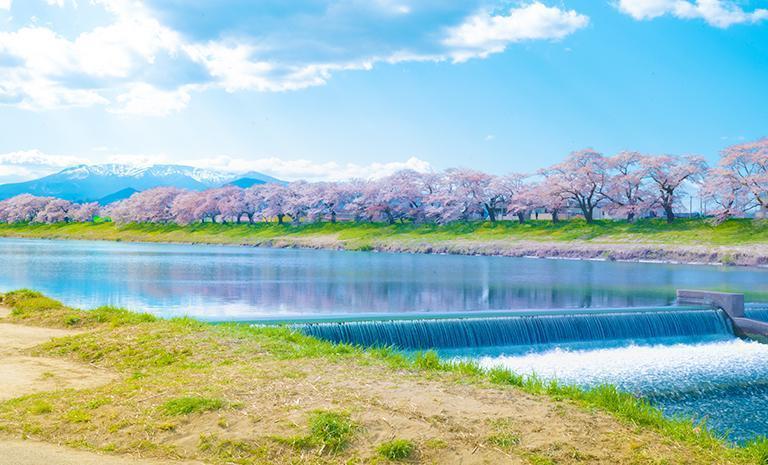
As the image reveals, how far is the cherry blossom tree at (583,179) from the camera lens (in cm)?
6475

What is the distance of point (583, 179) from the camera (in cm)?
6531

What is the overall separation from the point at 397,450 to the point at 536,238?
5473 centimetres

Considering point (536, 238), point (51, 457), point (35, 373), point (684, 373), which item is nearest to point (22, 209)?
point (536, 238)

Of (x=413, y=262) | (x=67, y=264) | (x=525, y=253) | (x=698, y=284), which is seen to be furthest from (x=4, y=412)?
(x=525, y=253)

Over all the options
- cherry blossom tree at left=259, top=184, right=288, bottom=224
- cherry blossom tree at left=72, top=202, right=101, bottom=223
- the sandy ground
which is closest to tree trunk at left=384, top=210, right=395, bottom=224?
cherry blossom tree at left=259, top=184, right=288, bottom=224

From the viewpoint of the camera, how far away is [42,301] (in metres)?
16.6

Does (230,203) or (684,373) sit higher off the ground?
(230,203)

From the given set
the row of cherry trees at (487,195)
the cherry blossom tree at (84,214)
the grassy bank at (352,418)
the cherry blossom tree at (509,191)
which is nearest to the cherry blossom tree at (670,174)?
the row of cherry trees at (487,195)

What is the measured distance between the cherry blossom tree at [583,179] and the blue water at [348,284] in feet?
65.9

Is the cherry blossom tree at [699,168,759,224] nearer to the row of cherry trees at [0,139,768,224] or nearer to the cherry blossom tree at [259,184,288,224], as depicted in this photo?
the row of cherry trees at [0,139,768,224]

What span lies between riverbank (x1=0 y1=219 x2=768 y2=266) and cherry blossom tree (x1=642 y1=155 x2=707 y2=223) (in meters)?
3.53

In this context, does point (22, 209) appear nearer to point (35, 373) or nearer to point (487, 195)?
point (487, 195)

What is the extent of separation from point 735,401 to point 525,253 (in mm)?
42529

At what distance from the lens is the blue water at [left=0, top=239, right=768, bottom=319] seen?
77.5 feet
